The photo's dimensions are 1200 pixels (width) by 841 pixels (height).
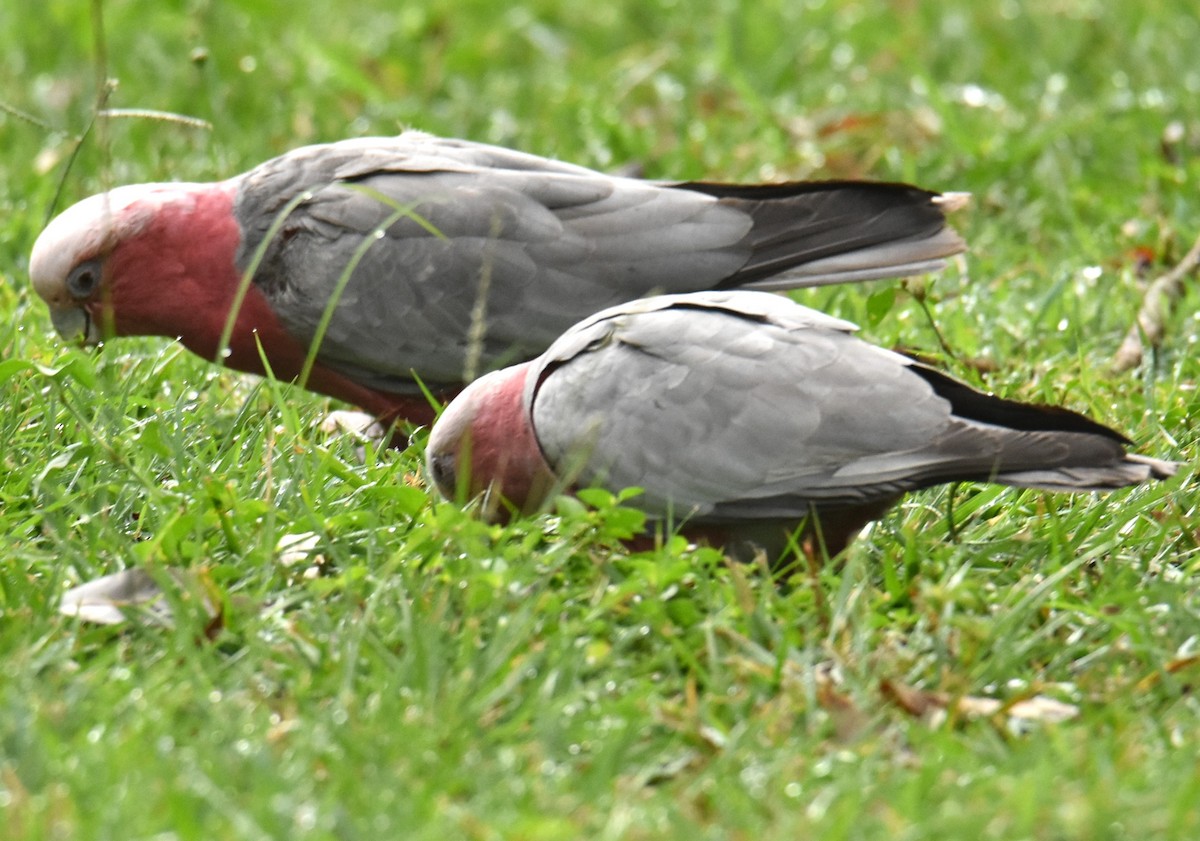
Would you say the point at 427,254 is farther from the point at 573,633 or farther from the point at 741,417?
the point at 573,633

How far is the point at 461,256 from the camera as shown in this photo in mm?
4344

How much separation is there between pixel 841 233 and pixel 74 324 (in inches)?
87.9

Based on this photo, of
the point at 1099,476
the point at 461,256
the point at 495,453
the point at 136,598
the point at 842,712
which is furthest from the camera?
the point at 461,256

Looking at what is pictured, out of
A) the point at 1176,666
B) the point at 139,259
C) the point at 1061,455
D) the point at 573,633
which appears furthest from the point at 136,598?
the point at 1176,666

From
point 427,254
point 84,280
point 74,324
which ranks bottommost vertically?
point 74,324

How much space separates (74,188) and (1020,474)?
13.3ft

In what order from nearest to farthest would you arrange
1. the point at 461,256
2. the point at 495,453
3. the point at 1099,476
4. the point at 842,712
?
the point at 842,712, the point at 1099,476, the point at 495,453, the point at 461,256

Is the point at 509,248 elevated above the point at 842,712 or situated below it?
above

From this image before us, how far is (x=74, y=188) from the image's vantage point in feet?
19.7

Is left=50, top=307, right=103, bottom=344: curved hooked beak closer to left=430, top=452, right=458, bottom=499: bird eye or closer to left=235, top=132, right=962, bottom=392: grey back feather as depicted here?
left=235, top=132, right=962, bottom=392: grey back feather

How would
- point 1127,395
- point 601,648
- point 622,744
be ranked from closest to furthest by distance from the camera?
point 622,744 < point 601,648 < point 1127,395

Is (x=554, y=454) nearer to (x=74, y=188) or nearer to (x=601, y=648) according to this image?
(x=601, y=648)

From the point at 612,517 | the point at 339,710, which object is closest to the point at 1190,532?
the point at 612,517

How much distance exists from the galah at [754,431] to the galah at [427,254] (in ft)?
2.26
